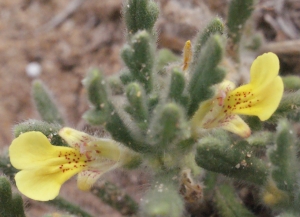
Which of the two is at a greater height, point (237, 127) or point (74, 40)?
point (74, 40)

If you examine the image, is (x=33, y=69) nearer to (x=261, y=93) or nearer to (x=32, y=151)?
(x=32, y=151)

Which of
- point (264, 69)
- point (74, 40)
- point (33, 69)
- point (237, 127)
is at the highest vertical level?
point (74, 40)

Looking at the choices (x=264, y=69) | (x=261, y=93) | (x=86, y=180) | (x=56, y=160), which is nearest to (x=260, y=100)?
(x=261, y=93)

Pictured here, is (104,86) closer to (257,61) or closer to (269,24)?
(257,61)

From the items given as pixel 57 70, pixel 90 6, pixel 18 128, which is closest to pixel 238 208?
pixel 18 128

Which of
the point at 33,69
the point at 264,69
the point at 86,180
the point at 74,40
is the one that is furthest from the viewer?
the point at 74,40

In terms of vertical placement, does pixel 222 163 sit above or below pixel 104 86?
below
